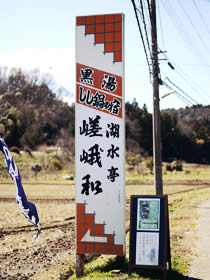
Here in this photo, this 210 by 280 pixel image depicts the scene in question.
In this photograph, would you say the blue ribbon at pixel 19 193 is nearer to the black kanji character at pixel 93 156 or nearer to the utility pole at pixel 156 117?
the black kanji character at pixel 93 156

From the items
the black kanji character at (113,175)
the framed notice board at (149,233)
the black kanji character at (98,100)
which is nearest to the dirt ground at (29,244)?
the framed notice board at (149,233)

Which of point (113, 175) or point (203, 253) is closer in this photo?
point (113, 175)

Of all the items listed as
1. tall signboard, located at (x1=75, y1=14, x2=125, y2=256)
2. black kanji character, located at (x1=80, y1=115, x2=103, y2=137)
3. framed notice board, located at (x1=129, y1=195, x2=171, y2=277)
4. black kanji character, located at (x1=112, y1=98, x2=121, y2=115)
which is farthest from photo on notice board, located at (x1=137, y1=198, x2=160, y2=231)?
black kanji character, located at (x1=112, y1=98, x2=121, y2=115)

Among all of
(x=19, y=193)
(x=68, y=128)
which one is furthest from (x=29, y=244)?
(x=68, y=128)

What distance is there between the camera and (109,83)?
7.34 metres

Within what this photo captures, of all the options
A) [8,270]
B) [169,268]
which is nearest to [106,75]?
[169,268]

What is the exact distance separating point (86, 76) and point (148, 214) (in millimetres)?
2981

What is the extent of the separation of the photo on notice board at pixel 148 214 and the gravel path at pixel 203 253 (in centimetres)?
120

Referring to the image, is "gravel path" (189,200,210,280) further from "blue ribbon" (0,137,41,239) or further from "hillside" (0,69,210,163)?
"hillside" (0,69,210,163)

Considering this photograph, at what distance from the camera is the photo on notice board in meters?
6.65

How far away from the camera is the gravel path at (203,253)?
6793mm

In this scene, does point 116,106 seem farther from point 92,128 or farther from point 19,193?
point 19,193

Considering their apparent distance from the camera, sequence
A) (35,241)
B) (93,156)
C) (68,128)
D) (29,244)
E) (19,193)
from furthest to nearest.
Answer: (68,128) → (35,241) → (29,244) → (93,156) → (19,193)

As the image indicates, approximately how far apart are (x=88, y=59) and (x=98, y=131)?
1482mm
